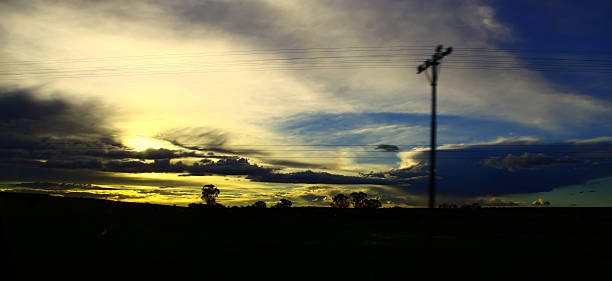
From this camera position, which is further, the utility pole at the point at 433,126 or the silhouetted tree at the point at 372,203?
the silhouetted tree at the point at 372,203

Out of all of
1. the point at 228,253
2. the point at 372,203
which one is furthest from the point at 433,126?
the point at 372,203

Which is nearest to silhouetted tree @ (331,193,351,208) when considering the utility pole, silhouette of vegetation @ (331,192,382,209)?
silhouette of vegetation @ (331,192,382,209)

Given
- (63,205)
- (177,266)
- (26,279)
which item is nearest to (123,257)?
(177,266)

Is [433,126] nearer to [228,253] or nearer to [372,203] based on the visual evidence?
[228,253]

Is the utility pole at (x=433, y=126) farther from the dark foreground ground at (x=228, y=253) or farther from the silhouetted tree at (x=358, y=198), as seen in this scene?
the silhouetted tree at (x=358, y=198)

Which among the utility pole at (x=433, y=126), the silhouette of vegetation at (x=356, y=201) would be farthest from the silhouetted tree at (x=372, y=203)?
the utility pole at (x=433, y=126)

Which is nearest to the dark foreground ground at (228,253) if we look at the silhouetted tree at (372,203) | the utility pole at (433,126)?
the utility pole at (433,126)

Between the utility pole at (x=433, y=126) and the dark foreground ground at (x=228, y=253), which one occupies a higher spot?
the utility pole at (x=433, y=126)

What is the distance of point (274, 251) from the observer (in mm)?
43750

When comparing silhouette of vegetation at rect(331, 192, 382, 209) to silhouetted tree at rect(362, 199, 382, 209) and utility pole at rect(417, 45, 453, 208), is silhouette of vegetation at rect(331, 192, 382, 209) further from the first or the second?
utility pole at rect(417, 45, 453, 208)

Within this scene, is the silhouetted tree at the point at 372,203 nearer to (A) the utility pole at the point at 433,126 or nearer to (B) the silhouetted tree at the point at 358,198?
(B) the silhouetted tree at the point at 358,198

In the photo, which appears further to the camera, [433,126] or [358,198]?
[358,198]

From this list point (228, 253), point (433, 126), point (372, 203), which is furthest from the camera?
point (372, 203)

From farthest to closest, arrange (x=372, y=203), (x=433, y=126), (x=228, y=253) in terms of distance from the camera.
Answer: (x=372, y=203)
(x=228, y=253)
(x=433, y=126)
